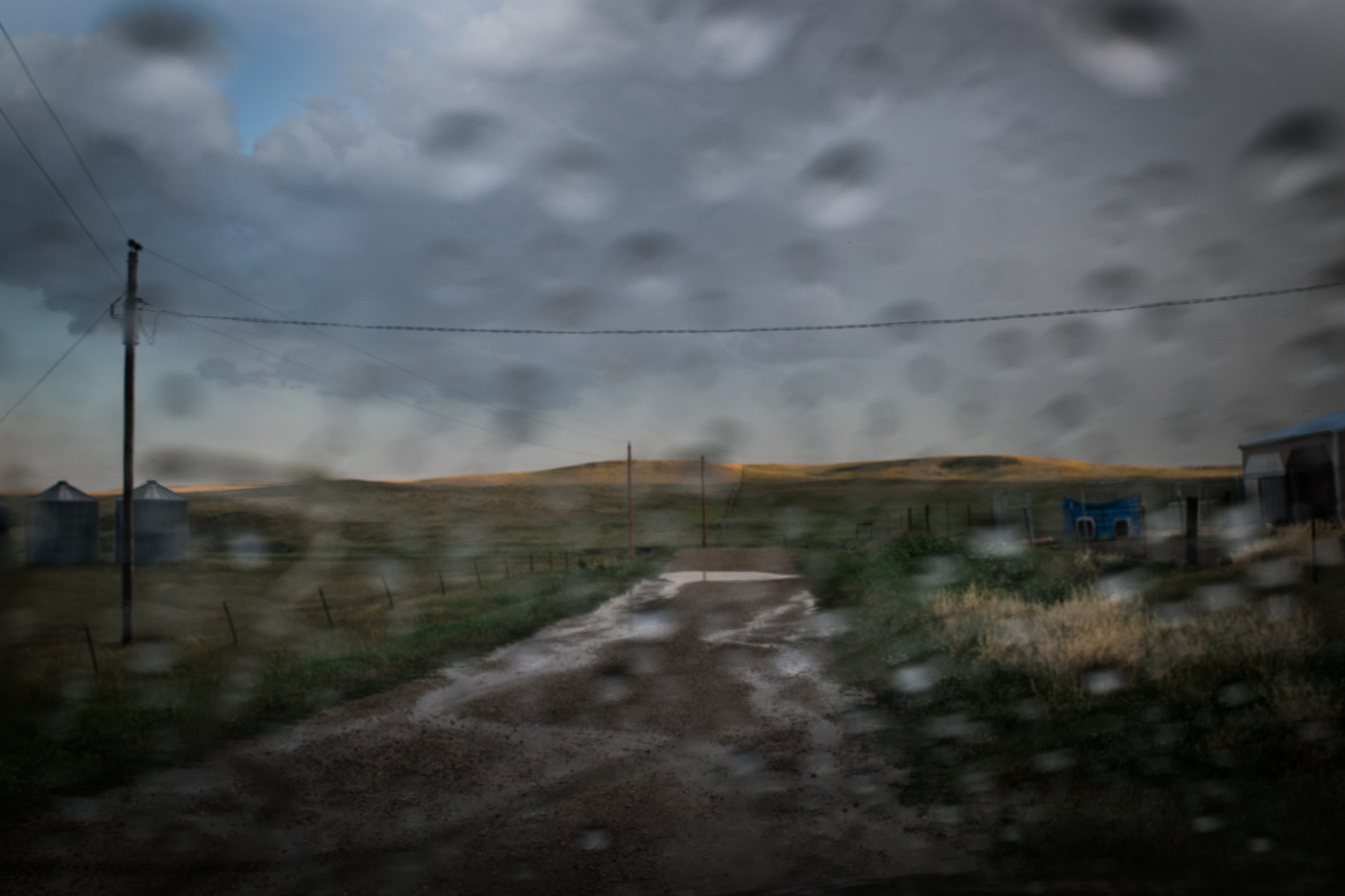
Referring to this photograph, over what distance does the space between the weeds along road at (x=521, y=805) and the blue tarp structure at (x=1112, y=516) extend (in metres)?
30.4

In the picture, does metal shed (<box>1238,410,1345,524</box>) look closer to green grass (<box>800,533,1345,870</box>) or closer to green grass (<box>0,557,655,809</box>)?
green grass (<box>800,533,1345,870</box>)

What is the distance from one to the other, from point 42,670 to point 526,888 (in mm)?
13768

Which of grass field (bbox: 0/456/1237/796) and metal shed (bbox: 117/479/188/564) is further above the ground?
metal shed (bbox: 117/479/188/564)

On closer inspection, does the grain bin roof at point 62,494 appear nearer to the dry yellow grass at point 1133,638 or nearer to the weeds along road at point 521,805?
the weeds along road at point 521,805

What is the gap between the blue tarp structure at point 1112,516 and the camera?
35656 mm

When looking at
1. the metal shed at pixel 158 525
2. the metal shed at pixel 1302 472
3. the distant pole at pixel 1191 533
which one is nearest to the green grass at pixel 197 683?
the distant pole at pixel 1191 533

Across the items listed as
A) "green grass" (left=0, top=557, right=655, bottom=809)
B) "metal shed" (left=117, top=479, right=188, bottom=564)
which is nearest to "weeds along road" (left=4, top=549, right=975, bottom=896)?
"green grass" (left=0, top=557, right=655, bottom=809)

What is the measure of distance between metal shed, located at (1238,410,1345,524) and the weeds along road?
25764mm

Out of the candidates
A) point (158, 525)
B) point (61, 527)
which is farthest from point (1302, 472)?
point (61, 527)

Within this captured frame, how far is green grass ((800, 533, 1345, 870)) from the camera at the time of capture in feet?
16.4

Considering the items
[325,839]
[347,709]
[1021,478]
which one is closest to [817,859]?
[325,839]

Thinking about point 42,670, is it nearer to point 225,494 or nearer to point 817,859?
point 817,859

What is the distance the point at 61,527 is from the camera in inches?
1681

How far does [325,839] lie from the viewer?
18.2ft
